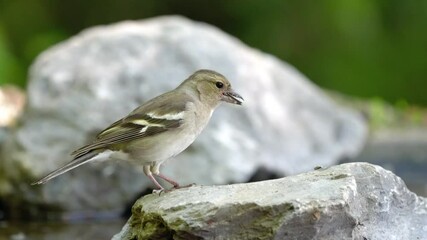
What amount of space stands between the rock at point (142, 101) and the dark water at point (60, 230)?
28 centimetres

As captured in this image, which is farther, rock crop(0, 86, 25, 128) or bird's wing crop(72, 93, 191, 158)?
rock crop(0, 86, 25, 128)

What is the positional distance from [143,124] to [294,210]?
5.22 ft

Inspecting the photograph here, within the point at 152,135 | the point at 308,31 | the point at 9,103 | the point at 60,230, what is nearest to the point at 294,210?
the point at 152,135

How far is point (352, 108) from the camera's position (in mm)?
10812

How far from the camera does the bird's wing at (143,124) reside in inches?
223

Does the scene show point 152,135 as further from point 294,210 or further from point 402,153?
point 402,153

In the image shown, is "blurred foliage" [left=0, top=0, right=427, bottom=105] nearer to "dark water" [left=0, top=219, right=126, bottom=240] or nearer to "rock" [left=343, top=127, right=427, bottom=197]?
"rock" [left=343, top=127, right=427, bottom=197]

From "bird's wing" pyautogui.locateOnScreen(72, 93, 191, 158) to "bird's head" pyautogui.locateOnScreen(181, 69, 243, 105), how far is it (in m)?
0.24

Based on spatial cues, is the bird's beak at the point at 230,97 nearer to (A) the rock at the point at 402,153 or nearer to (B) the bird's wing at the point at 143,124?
(B) the bird's wing at the point at 143,124

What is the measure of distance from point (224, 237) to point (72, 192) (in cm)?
380

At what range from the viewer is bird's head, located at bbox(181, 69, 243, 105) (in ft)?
19.7

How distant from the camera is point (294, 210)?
14.3 feet

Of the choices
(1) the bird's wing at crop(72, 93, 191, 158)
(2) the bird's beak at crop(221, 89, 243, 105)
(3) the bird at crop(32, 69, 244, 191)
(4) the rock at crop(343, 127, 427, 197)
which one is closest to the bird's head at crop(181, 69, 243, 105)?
(2) the bird's beak at crop(221, 89, 243, 105)

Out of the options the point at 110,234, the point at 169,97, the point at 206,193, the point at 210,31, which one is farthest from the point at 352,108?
the point at 206,193
